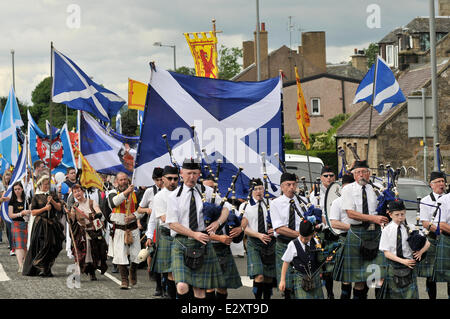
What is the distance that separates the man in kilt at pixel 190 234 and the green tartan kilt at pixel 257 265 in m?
1.46

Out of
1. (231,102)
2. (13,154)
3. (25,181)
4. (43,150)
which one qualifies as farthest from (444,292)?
(13,154)

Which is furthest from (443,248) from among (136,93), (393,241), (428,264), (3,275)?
(136,93)

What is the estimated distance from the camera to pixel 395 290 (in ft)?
30.0

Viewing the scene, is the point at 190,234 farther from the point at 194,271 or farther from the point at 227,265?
the point at 227,265

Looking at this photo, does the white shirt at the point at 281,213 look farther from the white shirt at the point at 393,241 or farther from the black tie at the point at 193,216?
the black tie at the point at 193,216

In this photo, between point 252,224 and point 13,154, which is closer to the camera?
point 252,224

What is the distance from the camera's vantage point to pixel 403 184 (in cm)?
1662

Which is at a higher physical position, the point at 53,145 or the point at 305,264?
the point at 53,145

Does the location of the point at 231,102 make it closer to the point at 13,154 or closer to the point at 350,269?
the point at 350,269

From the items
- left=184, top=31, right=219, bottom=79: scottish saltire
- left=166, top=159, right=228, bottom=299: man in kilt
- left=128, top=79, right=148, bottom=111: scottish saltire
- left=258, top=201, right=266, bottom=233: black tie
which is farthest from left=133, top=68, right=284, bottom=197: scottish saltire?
left=184, top=31, right=219, bottom=79: scottish saltire

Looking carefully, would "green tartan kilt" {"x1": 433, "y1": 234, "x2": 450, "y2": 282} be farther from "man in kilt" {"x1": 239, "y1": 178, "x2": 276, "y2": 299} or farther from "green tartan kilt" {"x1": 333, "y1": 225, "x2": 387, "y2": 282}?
"man in kilt" {"x1": 239, "y1": 178, "x2": 276, "y2": 299}

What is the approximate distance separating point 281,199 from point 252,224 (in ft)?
2.38

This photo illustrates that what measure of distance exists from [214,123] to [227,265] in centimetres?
293

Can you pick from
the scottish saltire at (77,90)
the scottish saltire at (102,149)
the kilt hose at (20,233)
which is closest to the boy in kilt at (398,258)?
the scottish saltire at (77,90)
